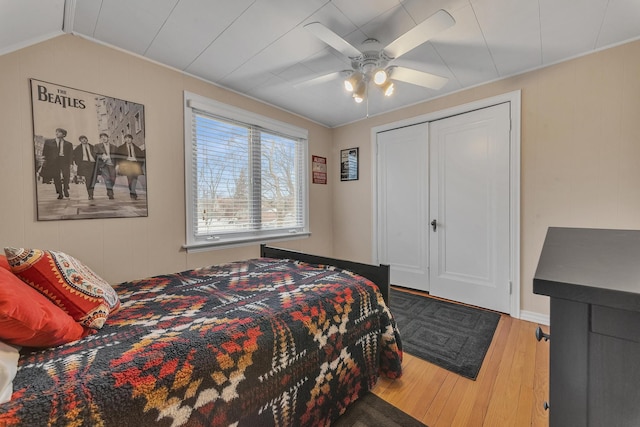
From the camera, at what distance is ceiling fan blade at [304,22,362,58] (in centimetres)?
145

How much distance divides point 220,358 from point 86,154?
1.92m

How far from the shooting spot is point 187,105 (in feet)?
8.05

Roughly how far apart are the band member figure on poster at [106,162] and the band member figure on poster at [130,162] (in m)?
0.04

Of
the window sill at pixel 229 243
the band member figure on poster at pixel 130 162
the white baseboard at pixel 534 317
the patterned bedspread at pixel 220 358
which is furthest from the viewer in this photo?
the window sill at pixel 229 243

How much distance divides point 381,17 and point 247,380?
2.13 metres

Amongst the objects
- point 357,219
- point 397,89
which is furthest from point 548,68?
point 357,219

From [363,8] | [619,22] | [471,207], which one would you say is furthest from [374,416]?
[619,22]

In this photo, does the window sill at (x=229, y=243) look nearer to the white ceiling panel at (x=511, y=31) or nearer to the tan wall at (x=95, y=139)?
the tan wall at (x=95, y=139)

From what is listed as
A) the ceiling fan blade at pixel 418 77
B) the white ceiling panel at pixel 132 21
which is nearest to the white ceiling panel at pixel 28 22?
the white ceiling panel at pixel 132 21

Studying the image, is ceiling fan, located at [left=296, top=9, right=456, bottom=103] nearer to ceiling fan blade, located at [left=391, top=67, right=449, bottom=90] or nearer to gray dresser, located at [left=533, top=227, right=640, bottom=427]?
ceiling fan blade, located at [left=391, top=67, right=449, bottom=90]

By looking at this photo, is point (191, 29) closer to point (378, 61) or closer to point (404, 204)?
point (378, 61)

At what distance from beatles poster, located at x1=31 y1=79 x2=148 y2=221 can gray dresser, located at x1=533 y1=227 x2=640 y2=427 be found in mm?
2569

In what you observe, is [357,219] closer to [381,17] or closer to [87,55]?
[381,17]

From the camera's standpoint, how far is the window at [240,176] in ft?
8.40
